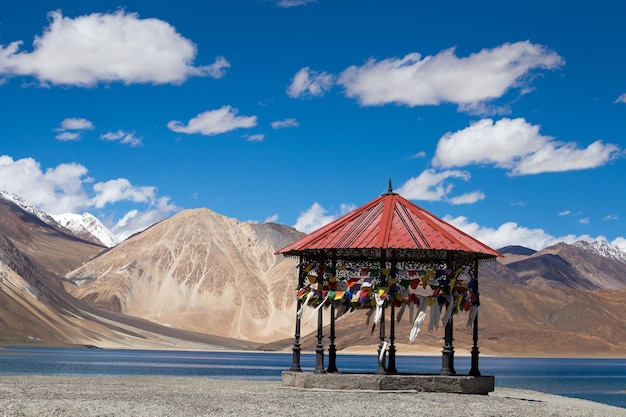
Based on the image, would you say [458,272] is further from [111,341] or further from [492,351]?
[111,341]

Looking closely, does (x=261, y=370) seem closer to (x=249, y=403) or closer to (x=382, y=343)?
(x=382, y=343)

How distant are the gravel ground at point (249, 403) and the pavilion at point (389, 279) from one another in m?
0.86

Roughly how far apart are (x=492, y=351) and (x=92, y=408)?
16797 cm

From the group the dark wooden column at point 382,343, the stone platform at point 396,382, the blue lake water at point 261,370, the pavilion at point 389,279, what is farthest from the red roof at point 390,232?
the blue lake water at point 261,370

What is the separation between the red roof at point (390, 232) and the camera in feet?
105

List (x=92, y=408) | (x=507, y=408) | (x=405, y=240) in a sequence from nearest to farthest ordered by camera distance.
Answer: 1. (x=92, y=408)
2. (x=507, y=408)
3. (x=405, y=240)

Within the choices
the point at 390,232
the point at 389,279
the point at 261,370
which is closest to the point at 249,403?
the point at 389,279

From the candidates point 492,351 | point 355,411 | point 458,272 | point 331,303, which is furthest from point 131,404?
point 492,351

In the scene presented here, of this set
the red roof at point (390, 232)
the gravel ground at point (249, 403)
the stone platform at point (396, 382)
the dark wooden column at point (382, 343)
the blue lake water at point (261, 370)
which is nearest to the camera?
the gravel ground at point (249, 403)

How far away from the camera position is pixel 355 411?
24938mm

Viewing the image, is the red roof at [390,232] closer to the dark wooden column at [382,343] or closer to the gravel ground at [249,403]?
the dark wooden column at [382,343]

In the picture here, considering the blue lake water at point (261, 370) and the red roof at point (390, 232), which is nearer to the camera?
the red roof at point (390, 232)

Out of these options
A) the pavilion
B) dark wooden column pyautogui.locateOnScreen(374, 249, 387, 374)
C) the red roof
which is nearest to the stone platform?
the pavilion

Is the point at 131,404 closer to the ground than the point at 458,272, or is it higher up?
closer to the ground
